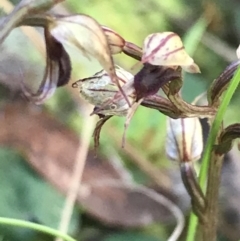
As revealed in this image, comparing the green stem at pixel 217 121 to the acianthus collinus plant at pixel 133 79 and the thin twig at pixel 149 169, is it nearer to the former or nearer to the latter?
the acianthus collinus plant at pixel 133 79

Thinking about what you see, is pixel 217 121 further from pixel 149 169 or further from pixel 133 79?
pixel 149 169

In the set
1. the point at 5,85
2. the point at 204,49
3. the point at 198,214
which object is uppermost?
the point at 204,49

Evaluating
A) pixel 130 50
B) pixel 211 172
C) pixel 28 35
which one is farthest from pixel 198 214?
pixel 28 35

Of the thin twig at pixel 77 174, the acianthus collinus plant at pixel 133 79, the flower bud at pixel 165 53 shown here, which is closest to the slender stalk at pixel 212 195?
the acianthus collinus plant at pixel 133 79

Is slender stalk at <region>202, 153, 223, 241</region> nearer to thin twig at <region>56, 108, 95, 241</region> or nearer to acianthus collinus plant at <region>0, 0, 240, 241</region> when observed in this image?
acianthus collinus plant at <region>0, 0, 240, 241</region>

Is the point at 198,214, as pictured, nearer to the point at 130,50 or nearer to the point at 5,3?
the point at 130,50

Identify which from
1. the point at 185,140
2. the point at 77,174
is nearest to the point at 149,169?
the point at 77,174

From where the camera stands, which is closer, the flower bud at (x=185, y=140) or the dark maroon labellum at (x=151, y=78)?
the dark maroon labellum at (x=151, y=78)

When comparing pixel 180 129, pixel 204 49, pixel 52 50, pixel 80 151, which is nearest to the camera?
pixel 52 50
